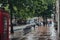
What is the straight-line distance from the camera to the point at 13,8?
126 feet

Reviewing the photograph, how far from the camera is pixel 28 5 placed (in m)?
39.5

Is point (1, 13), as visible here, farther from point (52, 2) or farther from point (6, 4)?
point (52, 2)

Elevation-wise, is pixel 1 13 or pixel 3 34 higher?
pixel 1 13

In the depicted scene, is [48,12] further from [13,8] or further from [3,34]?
[3,34]

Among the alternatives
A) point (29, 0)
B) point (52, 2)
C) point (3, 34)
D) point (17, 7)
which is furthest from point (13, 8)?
point (52, 2)

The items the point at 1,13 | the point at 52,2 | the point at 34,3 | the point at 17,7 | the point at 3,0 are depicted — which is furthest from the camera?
the point at 52,2

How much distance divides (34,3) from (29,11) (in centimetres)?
157

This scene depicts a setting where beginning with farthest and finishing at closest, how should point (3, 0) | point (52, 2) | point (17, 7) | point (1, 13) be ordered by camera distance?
point (52, 2) → point (17, 7) → point (3, 0) → point (1, 13)

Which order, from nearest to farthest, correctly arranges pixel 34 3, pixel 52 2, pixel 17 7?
pixel 17 7 → pixel 34 3 → pixel 52 2

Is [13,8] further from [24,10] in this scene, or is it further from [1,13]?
[1,13]

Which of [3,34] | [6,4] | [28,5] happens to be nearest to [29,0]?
[28,5]

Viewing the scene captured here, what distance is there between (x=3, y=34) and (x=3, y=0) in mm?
24559

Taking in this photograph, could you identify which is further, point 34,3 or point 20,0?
point 34,3

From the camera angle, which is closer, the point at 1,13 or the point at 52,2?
the point at 1,13
